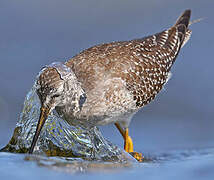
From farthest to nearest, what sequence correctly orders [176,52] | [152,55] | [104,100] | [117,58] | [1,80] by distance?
[1,80], [176,52], [152,55], [117,58], [104,100]

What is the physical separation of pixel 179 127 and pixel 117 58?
12.7 feet

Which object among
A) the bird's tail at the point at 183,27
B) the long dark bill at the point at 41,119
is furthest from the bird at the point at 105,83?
the bird's tail at the point at 183,27

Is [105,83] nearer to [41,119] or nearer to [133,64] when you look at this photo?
[133,64]

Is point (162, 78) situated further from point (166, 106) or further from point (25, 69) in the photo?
point (25, 69)

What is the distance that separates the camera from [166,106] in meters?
12.3

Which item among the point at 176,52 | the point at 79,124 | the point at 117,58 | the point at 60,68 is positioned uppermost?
the point at 176,52

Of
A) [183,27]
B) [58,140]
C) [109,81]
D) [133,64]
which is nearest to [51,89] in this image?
[58,140]

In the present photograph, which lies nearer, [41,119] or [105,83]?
[41,119]

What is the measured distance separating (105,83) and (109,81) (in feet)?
0.29

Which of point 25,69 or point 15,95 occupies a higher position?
point 25,69

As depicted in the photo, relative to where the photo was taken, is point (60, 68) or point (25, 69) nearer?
point (60, 68)

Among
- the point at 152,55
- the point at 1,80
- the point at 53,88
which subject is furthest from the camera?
the point at 1,80

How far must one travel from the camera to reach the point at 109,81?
7.65m

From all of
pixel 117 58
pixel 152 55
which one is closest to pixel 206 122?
pixel 152 55
